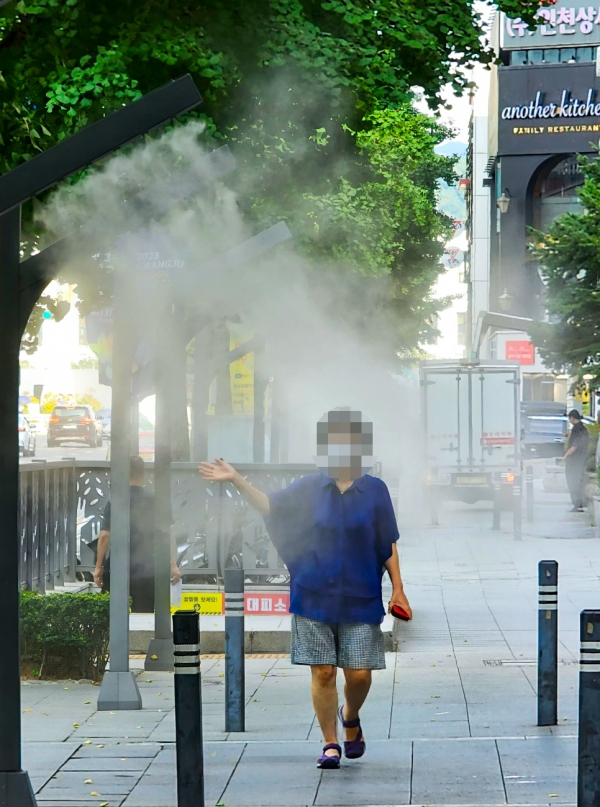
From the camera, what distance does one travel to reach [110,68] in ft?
27.9

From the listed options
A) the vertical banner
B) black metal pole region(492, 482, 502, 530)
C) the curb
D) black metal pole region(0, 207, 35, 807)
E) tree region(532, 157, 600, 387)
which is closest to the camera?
black metal pole region(0, 207, 35, 807)

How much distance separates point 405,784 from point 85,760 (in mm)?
1443

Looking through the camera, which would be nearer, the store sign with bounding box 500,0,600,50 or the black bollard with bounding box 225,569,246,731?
the black bollard with bounding box 225,569,246,731

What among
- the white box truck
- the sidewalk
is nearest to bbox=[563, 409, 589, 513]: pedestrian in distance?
the white box truck

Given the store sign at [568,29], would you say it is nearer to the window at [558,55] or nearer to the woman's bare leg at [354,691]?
the window at [558,55]

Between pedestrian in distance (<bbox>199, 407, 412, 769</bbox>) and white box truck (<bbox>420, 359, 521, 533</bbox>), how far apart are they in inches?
625

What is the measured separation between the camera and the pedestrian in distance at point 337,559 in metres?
5.32

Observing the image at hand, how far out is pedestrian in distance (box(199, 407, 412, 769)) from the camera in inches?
209

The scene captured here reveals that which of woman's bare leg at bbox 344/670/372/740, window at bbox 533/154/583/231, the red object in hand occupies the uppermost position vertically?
window at bbox 533/154/583/231

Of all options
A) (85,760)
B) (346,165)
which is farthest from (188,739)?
(346,165)

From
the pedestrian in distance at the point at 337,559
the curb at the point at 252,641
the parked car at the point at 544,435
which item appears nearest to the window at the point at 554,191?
the parked car at the point at 544,435

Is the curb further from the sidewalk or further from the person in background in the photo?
the person in background

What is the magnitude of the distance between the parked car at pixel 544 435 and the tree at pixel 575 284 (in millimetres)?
9954

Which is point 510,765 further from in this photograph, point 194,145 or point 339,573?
point 194,145
